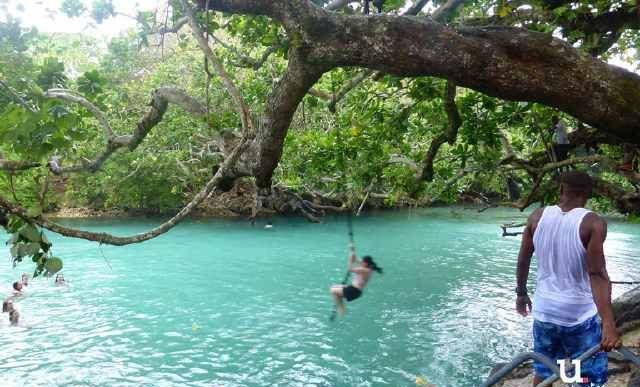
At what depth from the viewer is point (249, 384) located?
767 cm

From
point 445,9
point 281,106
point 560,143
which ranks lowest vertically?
point 281,106

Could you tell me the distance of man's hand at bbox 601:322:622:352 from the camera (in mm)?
2688

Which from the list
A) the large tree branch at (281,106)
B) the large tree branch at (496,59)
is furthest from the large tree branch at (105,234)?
the large tree branch at (496,59)

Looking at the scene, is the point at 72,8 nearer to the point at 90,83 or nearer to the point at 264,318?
the point at 90,83

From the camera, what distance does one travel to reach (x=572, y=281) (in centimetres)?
314

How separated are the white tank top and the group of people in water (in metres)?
10.6

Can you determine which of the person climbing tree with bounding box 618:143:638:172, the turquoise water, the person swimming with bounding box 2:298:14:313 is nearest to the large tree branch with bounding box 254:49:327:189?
the person climbing tree with bounding box 618:143:638:172

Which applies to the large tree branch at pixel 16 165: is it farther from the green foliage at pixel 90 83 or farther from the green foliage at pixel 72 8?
the green foliage at pixel 72 8

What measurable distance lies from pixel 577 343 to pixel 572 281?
15.6 inches

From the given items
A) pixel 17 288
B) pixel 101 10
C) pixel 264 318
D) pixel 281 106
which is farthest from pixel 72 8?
pixel 17 288

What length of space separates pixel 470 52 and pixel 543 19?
2.89 m

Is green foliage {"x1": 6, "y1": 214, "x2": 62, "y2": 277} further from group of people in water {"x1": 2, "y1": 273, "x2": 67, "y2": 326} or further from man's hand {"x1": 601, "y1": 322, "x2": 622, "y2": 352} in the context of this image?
group of people in water {"x1": 2, "y1": 273, "x2": 67, "y2": 326}

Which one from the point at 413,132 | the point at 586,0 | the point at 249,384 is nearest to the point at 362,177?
the point at 413,132

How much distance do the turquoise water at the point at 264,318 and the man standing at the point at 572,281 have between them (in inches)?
176
